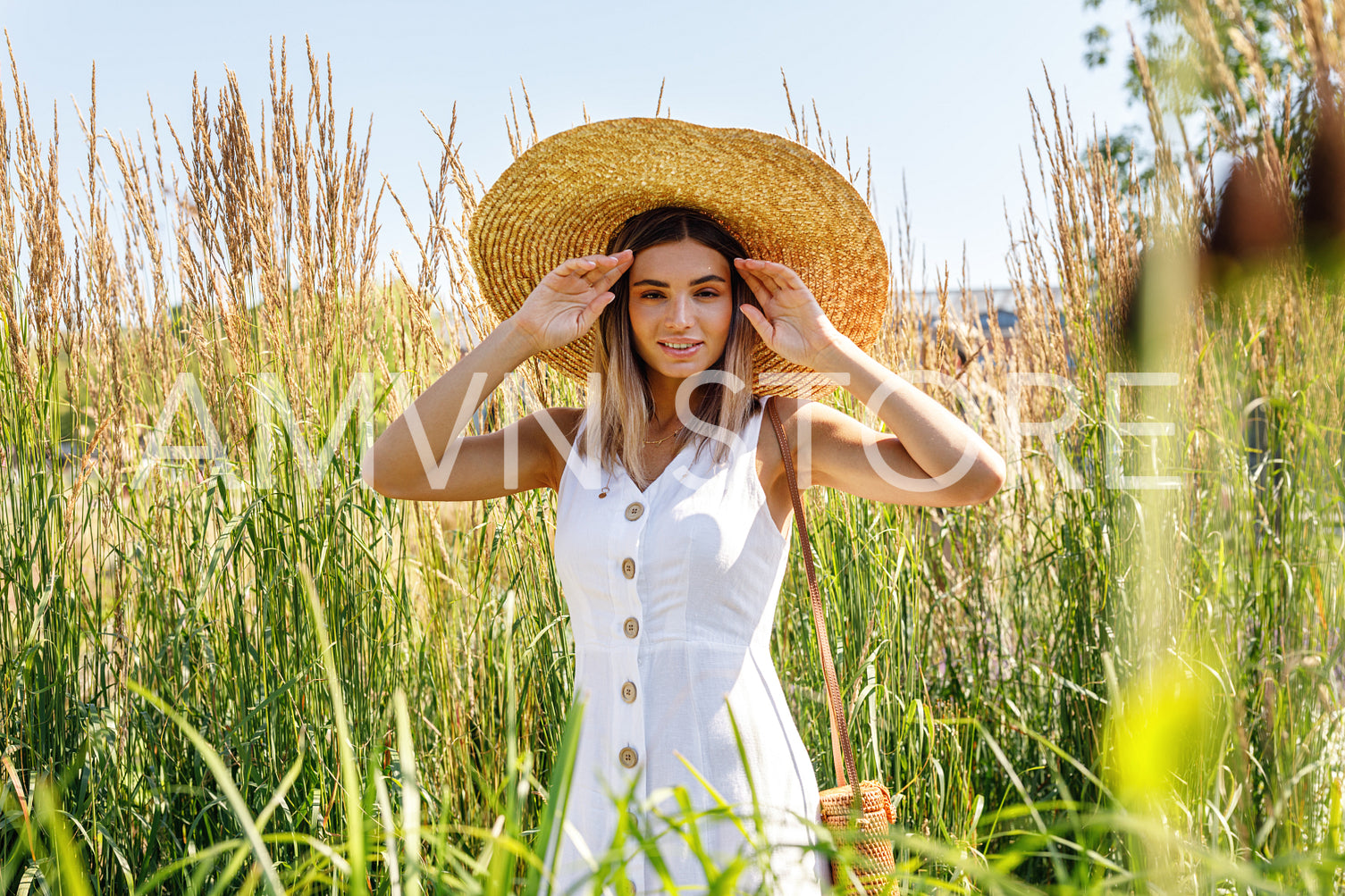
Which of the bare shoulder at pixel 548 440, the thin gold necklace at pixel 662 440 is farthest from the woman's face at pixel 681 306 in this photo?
the bare shoulder at pixel 548 440

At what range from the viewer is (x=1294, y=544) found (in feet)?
7.00

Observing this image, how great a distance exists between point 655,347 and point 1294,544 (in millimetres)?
1586

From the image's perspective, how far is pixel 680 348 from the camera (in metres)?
1.71

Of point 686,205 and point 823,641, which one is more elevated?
point 686,205

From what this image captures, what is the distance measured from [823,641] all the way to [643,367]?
681 mm

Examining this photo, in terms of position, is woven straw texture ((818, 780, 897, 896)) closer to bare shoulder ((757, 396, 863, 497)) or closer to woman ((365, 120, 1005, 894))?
woman ((365, 120, 1005, 894))

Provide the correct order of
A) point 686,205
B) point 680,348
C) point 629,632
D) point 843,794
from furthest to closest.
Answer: point 686,205 < point 680,348 < point 629,632 < point 843,794

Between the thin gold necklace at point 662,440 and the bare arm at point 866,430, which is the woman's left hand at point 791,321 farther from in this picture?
the thin gold necklace at point 662,440

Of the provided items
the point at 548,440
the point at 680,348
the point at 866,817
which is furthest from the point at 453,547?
the point at 866,817

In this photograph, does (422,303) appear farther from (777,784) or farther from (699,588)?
(777,784)

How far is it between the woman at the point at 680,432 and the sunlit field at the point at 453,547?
1.46 feet

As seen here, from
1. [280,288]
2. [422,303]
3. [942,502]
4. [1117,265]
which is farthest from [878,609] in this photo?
[280,288]

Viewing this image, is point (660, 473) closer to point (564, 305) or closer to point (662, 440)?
point (662, 440)

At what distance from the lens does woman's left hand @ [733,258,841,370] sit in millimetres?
1736
